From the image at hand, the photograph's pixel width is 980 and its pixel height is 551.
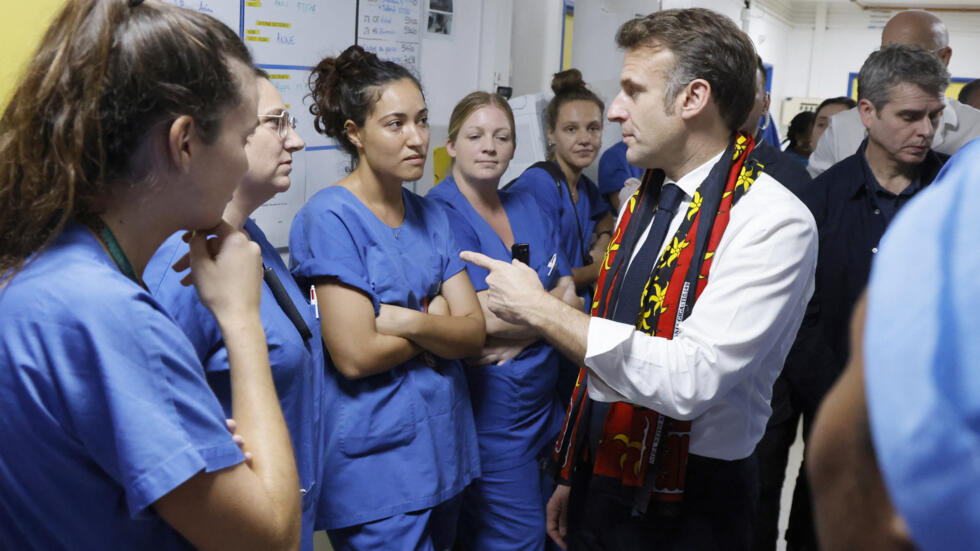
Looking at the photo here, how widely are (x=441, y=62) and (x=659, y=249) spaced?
74.7 inches

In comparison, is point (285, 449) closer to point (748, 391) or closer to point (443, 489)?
point (748, 391)

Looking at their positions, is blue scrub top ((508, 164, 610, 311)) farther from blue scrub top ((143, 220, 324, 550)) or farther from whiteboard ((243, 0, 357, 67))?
blue scrub top ((143, 220, 324, 550))

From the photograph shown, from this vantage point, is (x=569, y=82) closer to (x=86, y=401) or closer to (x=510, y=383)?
(x=510, y=383)

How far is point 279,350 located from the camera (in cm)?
133

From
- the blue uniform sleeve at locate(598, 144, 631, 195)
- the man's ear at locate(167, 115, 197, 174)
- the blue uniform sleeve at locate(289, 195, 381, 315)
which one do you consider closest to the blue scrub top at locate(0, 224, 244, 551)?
the man's ear at locate(167, 115, 197, 174)

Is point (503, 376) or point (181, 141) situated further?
point (503, 376)

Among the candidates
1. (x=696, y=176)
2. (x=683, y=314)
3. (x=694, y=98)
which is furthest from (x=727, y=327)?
(x=694, y=98)

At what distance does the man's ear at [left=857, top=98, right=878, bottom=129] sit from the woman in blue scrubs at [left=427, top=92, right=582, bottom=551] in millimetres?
1083

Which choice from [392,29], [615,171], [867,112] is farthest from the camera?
[615,171]

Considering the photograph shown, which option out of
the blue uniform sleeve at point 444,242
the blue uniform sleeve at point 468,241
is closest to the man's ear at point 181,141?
the blue uniform sleeve at point 444,242

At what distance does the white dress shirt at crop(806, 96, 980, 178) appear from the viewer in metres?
2.97

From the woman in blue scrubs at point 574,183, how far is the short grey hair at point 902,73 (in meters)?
1.09

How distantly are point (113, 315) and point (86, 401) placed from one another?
0.09 metres

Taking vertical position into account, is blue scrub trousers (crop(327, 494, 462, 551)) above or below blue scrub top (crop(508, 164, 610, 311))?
below
